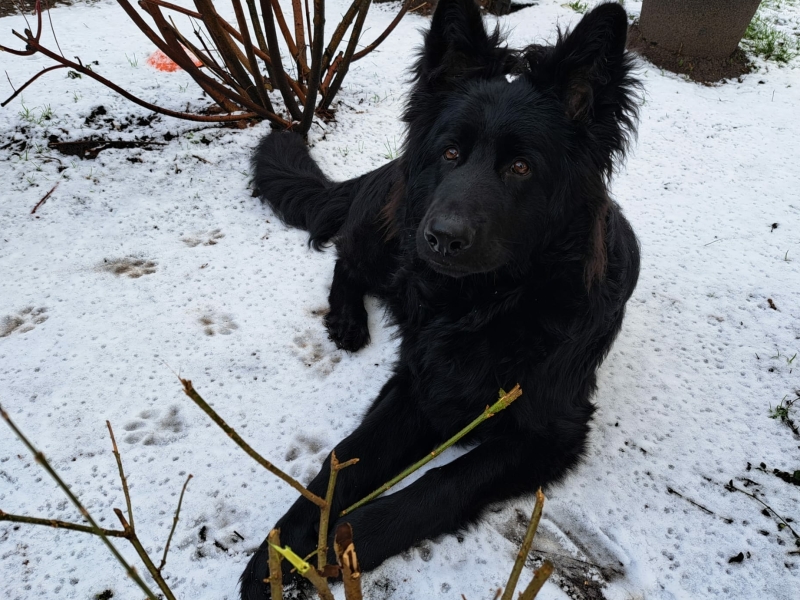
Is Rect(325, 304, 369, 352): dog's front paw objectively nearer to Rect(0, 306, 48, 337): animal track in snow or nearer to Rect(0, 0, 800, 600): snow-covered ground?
Rect(0, 0, 800, 600): snow-covered ground

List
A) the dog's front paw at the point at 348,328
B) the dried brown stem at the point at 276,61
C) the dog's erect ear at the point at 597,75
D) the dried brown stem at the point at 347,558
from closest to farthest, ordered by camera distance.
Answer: the dried brown stem at the point at 347,558, the dog's erect ear at the point at 597,75, the dog's front paw at the point at 348,328, the dried brown stem at the point at 276,61

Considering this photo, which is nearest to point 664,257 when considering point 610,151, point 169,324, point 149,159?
point 610,151

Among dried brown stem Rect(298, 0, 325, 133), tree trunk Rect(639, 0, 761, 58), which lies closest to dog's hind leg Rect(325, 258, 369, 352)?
dried brown stem Rect(298, 0, 325, 133)

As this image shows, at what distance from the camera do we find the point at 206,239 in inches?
144

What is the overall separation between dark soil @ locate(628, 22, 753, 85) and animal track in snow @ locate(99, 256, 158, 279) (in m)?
5.17

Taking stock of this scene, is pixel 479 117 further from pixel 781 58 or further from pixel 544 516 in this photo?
pixel 781 58

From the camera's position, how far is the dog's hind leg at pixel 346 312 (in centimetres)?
301

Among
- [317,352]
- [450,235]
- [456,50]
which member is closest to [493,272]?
[450,235]

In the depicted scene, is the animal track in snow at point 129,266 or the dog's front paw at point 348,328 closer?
the dog's front paw at point 348,328

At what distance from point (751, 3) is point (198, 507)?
6468 millimetres

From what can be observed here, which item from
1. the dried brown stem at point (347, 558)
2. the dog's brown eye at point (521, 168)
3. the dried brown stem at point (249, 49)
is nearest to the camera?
the dried brown stem at point (347, 558)

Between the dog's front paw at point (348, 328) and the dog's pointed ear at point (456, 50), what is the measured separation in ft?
4.18

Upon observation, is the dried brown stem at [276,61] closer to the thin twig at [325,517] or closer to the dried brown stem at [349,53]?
the dried brown stem at [349,53]

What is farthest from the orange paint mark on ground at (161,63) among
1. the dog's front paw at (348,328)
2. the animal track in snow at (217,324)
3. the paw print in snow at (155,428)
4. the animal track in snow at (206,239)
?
the paw print in snow at (155,428)
